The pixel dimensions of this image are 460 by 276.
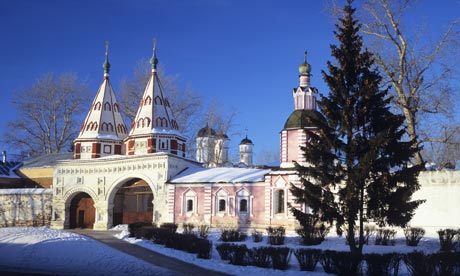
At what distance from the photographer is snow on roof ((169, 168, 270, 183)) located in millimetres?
27156

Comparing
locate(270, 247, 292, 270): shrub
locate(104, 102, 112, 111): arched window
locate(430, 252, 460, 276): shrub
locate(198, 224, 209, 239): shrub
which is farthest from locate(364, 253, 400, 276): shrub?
locate(104, 102, 112, 111): arched window

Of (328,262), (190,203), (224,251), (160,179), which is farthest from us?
(160,179)

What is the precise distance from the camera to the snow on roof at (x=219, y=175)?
2716 centimetres

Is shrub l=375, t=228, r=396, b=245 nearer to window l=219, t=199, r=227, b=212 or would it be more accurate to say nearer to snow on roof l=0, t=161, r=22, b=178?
window l=219, t=199, r=227, b=212

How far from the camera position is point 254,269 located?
46.2 feet

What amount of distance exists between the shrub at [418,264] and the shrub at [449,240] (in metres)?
4.81

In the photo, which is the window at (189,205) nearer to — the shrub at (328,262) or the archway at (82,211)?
the archway at (82,211)

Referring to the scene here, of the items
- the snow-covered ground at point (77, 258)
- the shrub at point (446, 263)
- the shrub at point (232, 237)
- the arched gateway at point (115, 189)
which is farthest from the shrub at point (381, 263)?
the arched gateway at point (115, 189)

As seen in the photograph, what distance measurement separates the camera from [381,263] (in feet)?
41.0

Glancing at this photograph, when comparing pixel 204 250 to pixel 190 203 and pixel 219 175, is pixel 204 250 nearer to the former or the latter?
pixel 190 203

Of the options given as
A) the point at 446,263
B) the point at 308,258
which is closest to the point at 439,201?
the point at 308,258

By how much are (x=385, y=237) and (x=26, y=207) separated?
74.5 ft

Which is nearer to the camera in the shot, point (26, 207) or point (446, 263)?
point (446, 263)

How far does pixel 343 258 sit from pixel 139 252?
→ 7.44 meters
